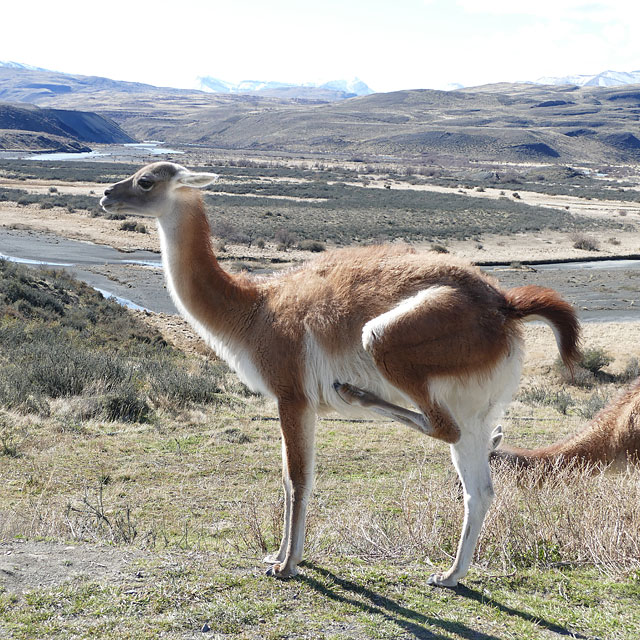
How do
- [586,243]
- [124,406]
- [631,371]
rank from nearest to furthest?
[124,406], [631,371], [586,243]

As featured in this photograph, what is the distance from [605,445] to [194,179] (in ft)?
13.2

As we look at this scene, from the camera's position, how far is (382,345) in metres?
3.97

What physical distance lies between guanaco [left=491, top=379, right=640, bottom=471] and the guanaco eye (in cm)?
337

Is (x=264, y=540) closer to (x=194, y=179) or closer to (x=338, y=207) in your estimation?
(x=194, y=179)

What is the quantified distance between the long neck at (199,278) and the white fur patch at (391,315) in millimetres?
1013

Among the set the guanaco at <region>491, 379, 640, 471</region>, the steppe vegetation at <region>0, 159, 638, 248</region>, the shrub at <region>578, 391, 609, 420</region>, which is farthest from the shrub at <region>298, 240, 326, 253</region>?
the guanaco at <region>491, 379, 640, 471</region>

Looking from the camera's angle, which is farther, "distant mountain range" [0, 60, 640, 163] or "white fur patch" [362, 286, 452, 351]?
"distant mountain range" [0, 60, 640, 163]

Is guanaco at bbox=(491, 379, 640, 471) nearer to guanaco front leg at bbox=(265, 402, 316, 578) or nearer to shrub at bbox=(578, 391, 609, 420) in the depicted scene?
guanaco front leg at bbox=(265, 402, 316, 578)

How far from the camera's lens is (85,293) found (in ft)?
73.4

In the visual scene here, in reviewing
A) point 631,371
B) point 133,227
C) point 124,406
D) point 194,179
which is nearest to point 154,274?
point 133,227

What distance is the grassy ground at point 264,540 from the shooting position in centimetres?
354

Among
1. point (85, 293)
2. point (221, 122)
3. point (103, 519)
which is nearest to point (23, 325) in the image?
point (85, 293)

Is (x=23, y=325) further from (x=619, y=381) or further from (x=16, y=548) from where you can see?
(x=619, y=381)

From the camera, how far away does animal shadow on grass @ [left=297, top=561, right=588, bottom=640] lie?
3.50 metres
